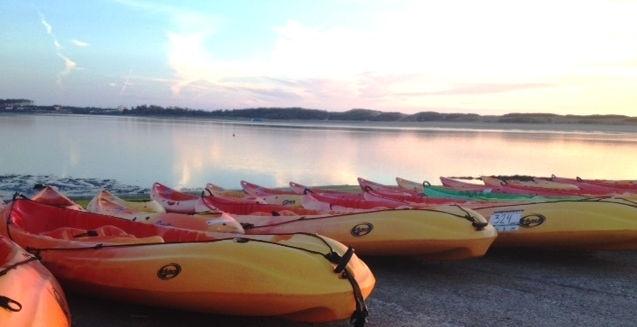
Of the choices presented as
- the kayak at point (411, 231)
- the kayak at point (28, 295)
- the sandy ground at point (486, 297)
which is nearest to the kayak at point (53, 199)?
the kayak at point (411, 231)

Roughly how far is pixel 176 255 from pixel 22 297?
1.17m

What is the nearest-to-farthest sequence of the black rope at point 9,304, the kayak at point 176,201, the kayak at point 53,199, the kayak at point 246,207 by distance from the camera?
the black rope at point 9,304 → the kayak at point 53,199 → the kayak at point 246,207 → the kayak at point 176,201

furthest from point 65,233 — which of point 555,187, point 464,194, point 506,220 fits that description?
point 555,187

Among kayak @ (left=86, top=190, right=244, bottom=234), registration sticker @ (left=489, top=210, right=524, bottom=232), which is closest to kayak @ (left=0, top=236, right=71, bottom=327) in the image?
kayak @ (left=86, top=190, right=244, bottom=234)

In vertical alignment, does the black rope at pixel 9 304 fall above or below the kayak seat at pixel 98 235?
above

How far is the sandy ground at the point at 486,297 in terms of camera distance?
175 inches

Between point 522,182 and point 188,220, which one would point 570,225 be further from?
point 522,182

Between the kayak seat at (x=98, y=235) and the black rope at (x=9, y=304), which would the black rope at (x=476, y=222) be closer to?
the kayak seat at (x=98, y=235)

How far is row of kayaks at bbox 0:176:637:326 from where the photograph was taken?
151 inches

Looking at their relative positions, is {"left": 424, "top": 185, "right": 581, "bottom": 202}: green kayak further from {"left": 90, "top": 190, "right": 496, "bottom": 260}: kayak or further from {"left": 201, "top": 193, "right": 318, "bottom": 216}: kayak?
{"left": 90, "top": 190, "right": 496, "bottom": 260}: kayak

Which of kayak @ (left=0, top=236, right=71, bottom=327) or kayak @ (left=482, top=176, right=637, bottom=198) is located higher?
kayak @ (left=0, top=236, right=71, bottom=327)

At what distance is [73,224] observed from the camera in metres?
6.01

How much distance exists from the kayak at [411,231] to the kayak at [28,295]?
99.6 inches

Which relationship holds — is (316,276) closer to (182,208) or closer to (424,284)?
(424,284)
